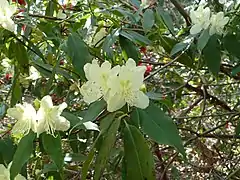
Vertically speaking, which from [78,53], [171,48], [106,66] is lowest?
[106,66]

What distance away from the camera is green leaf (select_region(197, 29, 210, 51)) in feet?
4.46

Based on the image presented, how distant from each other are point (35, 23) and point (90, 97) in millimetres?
487

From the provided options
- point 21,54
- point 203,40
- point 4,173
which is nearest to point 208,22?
point 203,40

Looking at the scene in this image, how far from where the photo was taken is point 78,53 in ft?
4.23

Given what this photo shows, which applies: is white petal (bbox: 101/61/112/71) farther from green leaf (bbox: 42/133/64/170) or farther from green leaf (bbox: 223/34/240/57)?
green leaf (bbox: 223/34/240/57)

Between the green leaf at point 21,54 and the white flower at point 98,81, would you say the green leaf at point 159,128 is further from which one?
the green leaf at point 21,54

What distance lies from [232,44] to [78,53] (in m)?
0.44

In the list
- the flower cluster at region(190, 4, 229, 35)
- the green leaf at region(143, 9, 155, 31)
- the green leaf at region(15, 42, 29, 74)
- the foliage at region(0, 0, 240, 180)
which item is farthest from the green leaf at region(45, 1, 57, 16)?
the flower cluster at region(190, 4, 229, 35)

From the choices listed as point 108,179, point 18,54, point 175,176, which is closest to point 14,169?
point 18,54

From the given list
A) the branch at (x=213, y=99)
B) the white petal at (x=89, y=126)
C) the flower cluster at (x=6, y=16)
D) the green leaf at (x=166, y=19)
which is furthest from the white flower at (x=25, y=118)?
the branch at (x=213, y=99)

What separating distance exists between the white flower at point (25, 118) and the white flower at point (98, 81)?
12 cm

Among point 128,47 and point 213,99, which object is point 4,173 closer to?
point 128,47

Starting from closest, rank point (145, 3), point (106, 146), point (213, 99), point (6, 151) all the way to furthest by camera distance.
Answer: point (106, 146)
point (6, 151)
point (145, 3)
point (213, 99)

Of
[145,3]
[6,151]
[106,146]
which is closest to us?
[106,146]
